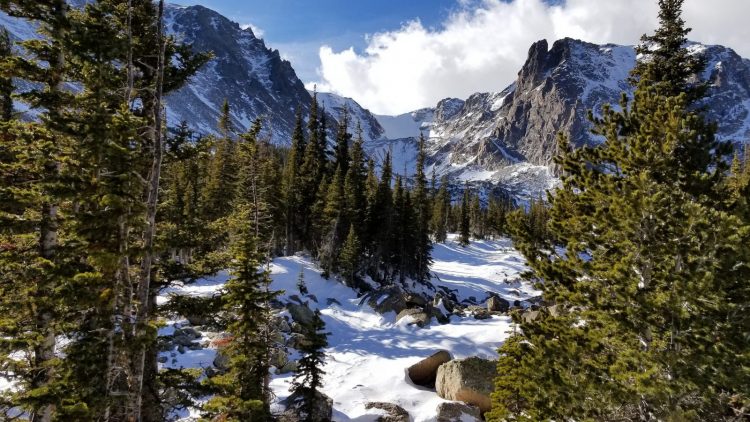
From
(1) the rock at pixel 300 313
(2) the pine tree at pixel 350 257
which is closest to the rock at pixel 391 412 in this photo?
(1) the rock at pixel 300 313

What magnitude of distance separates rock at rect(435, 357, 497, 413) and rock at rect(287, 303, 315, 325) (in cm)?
1351

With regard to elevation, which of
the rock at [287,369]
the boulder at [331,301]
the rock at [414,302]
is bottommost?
the rock at [287,369]

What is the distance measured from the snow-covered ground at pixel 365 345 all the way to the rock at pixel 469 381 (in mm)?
816

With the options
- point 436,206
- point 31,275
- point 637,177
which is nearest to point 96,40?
point 31,275

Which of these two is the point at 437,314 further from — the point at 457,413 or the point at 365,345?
the point at 457,413

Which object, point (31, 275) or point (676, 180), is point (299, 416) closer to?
point (31, 275)

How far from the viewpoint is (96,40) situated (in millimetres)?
8234

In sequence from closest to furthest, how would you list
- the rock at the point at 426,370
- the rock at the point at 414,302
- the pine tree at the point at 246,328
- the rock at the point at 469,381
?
1. the pine tree at the point at 246,328
2. the rock at the point at 469,381
3. the rock at the point at 426,370
4. the rock at the point at 414,302

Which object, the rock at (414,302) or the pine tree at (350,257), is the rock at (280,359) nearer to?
the rock at (414,302)

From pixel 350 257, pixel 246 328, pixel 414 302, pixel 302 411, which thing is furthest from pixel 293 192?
pixel 246 328

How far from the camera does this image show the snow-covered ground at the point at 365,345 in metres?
21.2

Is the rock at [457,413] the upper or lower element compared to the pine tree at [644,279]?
lower

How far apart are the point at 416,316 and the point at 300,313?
29.4ft

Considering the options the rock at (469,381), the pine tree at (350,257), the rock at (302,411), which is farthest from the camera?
the pine tree at (350,257)
